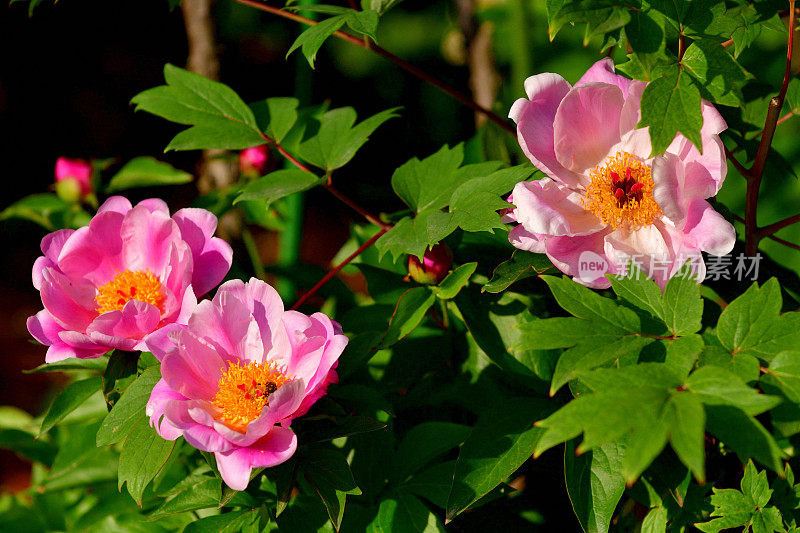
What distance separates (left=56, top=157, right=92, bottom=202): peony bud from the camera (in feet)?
4.07

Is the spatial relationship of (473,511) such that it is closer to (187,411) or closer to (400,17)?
(187,411)

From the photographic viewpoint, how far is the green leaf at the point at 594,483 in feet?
2.32

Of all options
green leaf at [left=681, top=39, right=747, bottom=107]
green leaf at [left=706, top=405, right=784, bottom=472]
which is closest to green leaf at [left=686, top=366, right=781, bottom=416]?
green leaf at [left=706, top=405, right=784, bottom=472]

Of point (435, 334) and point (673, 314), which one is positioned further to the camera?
point (435, 334)

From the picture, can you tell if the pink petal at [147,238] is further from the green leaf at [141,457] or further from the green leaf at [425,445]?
the green leaf at [425,445]

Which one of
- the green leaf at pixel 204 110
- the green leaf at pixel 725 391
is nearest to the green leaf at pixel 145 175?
the green leaf at pixel 204 110

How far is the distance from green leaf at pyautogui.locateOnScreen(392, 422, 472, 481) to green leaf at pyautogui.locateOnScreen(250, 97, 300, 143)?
0.43 metres

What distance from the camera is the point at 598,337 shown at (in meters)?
0.63

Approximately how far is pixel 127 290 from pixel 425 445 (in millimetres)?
394

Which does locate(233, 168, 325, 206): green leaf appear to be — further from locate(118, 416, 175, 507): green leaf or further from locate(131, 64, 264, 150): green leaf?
locate(118, 416, 175, 507): green leaf

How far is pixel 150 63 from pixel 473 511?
8.04 feet

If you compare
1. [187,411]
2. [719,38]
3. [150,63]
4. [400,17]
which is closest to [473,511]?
[187,411]

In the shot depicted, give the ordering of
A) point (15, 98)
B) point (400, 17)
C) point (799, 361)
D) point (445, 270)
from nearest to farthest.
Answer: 1. point (799, 361)
2. point (445, 270)
3. point (400, 17)
4. point (15, 98)

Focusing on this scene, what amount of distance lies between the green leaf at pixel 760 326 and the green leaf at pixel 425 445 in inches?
13.0
